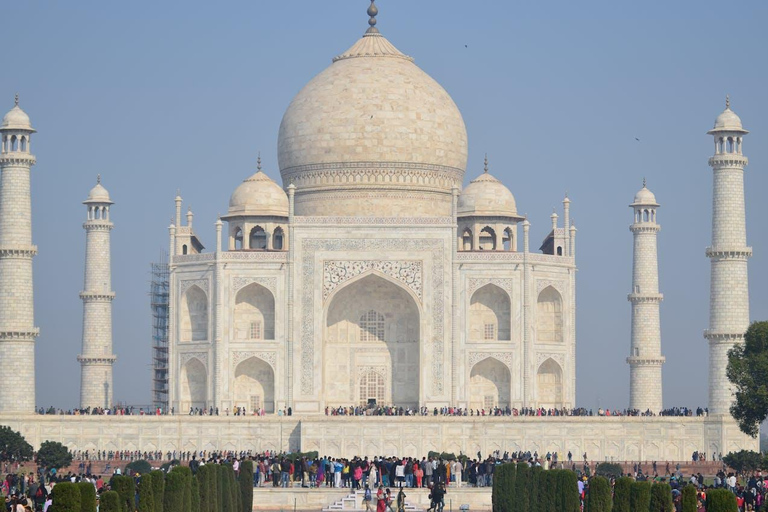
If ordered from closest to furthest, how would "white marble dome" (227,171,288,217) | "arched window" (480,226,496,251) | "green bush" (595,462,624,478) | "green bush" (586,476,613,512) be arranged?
"green bush" (586,476,613,512) < "green bush" (595,462,624,478) < "white marble dome" (227,171,288,217) < "arched window" (480,226,496,251)

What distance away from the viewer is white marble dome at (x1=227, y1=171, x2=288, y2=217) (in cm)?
4169

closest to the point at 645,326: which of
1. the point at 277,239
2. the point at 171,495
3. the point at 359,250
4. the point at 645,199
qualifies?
the point at 645,199

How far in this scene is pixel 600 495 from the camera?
75.4ft

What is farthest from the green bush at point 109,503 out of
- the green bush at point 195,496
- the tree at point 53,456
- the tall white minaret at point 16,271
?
the tall white minaret at point 16,271

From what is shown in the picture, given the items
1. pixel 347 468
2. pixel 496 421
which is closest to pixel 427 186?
pixel 496 421

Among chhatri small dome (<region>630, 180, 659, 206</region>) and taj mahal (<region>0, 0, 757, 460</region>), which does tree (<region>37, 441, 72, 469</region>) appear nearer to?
taj mahal (<region>0, 0, 757, 460</region>)

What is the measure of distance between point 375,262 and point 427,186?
10.9 ft

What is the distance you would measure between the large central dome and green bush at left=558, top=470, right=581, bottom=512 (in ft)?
60.0

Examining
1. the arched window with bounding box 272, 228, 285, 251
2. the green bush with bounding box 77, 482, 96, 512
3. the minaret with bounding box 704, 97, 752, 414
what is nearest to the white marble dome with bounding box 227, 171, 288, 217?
the arched window with bounding box 272, 228, 285, 251

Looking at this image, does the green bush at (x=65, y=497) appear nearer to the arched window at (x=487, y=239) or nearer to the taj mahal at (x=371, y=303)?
the taj mahal at (x=371, y=303)

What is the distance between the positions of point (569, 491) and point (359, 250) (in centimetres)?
1676

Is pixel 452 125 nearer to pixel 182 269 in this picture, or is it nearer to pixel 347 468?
pixel 182 269

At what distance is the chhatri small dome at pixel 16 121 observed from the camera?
39031mm

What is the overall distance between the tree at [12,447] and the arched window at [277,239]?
9111 mm
